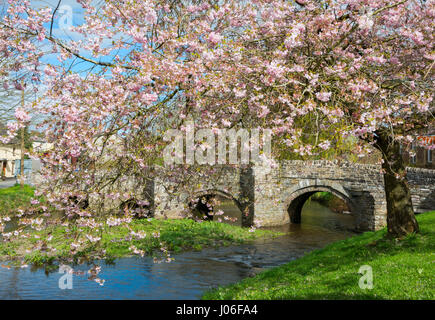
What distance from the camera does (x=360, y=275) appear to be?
8.80 meters

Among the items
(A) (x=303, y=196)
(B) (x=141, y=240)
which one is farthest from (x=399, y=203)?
(A) (x=303, y=196)

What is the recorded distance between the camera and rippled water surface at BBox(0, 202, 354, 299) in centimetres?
1212

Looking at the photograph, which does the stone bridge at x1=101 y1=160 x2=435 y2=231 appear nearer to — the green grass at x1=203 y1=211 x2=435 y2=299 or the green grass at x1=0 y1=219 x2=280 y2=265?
the green grass at x1=0 y1=219 x2=280 y2=265

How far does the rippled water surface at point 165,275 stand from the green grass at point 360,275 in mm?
2031

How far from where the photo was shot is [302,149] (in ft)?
23.2

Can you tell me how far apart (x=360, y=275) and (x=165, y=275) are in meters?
7.73

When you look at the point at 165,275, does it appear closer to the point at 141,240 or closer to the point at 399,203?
the point at 141,240

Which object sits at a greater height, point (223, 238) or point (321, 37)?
point (321, 37)

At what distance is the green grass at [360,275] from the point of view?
7551 millimetres

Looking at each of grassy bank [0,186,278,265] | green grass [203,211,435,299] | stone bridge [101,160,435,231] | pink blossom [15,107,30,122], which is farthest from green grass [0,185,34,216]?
pink blossom [15,107,30,122]

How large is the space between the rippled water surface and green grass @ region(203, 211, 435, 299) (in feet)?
6.66
